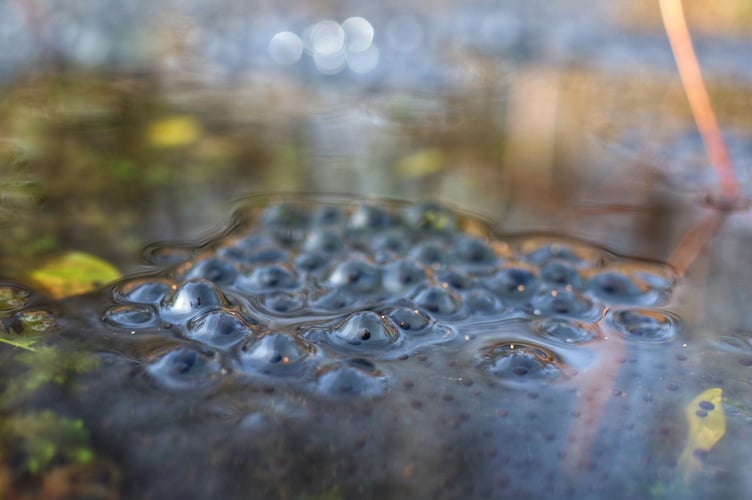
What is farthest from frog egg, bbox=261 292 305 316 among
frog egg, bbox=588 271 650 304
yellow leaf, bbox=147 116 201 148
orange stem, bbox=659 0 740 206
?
orange stem, bbox=659 0 740 206

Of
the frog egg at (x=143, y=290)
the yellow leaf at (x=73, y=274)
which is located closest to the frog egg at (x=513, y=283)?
the frog egg at (x=143, y=290)

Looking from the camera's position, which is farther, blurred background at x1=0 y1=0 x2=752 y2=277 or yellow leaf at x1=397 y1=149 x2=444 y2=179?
yellow leaf at x1=397 y1=149 x2=444 y2=179

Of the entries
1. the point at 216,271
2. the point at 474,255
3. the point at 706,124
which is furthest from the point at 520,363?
the point at 706,124

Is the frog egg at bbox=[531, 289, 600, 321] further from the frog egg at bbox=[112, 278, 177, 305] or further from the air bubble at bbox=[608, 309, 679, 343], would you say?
the frog egg at bbox=[112, 278, 177, 305]

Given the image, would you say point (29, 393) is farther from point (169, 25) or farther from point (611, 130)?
point (169, 25)

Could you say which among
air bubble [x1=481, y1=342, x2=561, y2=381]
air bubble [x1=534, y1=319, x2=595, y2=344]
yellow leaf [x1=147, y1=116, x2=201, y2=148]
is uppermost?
yellow leaf [x1=147, y1=116, x2=201, y2=148]

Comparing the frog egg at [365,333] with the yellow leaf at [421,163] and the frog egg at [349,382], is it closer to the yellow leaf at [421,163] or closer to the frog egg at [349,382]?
the frog egg at [349,382]

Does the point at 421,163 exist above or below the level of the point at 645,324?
above

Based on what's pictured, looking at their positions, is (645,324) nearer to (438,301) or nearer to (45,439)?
(438,301)
